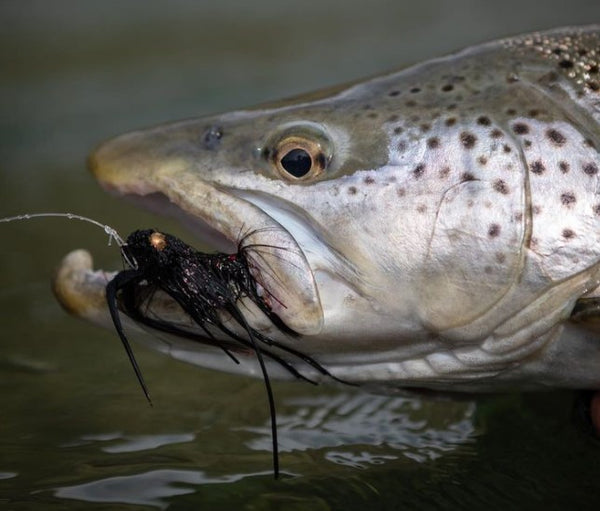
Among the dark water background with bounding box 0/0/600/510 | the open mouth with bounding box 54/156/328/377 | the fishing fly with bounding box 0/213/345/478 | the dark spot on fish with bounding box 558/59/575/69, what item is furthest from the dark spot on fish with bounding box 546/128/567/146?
the dark water background with bounding box 0/0/600/510

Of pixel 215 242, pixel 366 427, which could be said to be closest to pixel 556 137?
pixel 215 242

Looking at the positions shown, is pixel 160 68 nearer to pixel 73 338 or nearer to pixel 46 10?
pixel 46 10

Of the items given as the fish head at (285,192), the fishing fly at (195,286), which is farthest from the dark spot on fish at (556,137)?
the fishing fly at (195,286)

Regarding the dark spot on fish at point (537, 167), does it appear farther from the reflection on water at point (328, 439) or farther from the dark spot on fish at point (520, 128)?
the reflection on water at point (328, 439)

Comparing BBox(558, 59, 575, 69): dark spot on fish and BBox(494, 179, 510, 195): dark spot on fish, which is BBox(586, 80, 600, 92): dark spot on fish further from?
BBox(494, 179, 510, 195): dark spot on fish

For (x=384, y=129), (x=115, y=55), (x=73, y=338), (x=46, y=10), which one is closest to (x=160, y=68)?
(x=115, y=55)

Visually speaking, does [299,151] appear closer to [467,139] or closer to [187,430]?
[467,139]
